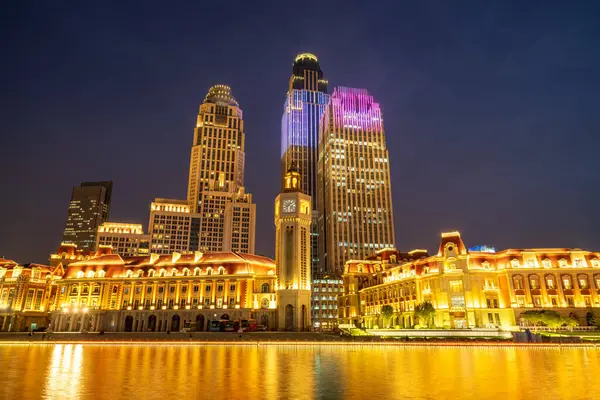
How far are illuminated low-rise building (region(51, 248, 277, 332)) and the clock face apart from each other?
16214 mm

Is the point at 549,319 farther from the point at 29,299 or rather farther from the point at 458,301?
the point at 29,299

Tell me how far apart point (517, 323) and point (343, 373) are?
78.2 m

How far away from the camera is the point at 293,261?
99812mm

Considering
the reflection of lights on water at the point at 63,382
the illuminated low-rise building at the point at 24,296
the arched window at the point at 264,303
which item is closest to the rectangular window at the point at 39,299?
the illuminated low-rise building at the point at 24,296

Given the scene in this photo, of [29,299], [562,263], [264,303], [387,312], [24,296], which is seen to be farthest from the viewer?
[29,299]

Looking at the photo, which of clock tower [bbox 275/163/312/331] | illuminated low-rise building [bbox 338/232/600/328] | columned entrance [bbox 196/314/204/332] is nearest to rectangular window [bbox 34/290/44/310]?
columned entrance [bbox 196/314/204/332]

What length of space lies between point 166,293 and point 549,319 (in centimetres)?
8489

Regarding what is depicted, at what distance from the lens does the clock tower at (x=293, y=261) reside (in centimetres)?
9625

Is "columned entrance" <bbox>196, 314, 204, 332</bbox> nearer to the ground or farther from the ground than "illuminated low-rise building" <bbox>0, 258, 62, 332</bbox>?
nearer to the ground

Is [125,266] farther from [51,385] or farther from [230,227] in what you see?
[51,385]

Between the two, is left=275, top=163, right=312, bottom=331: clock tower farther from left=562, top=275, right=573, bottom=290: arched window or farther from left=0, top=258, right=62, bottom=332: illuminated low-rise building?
left=0, top=258, right=62, bottom=332: illuminated low-rise building

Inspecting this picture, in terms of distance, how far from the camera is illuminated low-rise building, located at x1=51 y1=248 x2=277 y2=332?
102 m

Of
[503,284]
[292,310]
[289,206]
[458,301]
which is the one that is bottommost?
[292,310]

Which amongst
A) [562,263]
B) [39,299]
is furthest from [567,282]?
[39,299]
